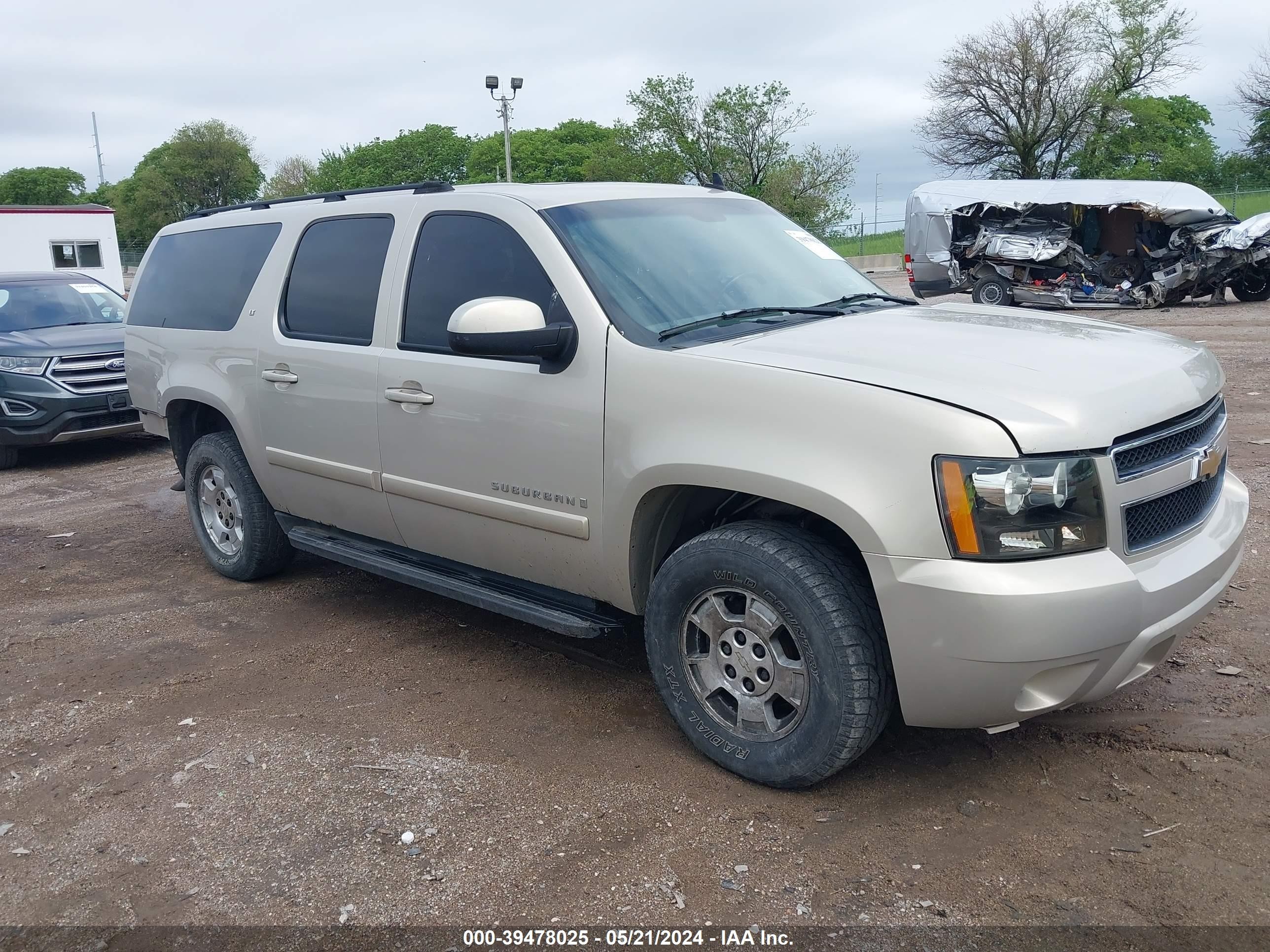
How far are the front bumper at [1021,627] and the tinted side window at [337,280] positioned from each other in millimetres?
2571

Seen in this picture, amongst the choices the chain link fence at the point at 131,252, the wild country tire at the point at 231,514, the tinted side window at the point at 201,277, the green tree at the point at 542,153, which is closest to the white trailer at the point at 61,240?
the tinted side window at the point at 201,277

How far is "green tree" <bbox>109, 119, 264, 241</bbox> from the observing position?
8538 centimetres

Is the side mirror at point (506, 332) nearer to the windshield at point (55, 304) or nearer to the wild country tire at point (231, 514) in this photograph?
the wild country tire at point (231, 514)

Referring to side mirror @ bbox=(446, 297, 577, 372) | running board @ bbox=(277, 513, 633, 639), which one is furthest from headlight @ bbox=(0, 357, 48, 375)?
side mirror @ bbox=(446, 297, 577, 372)

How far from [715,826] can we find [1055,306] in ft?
61.7

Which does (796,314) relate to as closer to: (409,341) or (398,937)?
(409,341)

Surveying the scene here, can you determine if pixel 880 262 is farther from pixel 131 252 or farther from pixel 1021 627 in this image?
pixel 131 252

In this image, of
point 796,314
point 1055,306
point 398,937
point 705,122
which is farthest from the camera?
point 705,122

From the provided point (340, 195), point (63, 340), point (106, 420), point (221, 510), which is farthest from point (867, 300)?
point (63, 340)

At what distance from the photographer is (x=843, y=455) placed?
9.65 ft

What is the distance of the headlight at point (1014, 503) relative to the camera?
2.77 meters

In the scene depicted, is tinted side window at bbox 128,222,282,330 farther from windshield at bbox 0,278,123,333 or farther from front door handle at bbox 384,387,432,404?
windshield at bbox 0,278,123,333

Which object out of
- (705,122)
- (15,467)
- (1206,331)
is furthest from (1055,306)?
(705,122)

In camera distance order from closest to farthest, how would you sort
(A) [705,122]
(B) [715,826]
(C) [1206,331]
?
(B) [715,826] < (C) [1206,331] < (A) [705,122]
